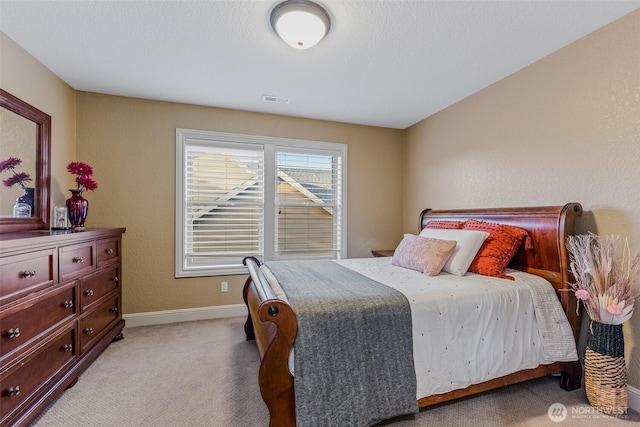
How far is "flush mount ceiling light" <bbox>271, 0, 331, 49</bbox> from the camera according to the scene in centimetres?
171

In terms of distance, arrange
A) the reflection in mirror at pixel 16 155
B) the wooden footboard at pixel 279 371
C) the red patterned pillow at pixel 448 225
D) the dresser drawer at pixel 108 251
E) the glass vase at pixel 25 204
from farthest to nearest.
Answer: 1. the red patterned pillow at pixel 448 225
2. the dresser drawer at pixel 108 251
3. the glass vase at pixel 25 204
4. the reflection in mirror at pixel 16 155
5. the wooden footboard at pixel 279 371

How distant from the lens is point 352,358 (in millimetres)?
1480

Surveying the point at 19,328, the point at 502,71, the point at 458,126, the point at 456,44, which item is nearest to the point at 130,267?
the point at 19,328

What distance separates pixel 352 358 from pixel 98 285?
226cm

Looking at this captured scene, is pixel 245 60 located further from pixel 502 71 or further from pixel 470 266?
pixel 470 266

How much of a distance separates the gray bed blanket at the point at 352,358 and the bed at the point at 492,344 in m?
0.05

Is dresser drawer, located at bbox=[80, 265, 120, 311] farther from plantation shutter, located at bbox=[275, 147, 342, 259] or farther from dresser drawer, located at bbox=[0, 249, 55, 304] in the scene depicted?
plantation shutter, located at bbox=[275, 147, 342, 259]

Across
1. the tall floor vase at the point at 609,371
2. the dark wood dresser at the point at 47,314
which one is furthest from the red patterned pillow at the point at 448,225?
the dark wood dresser at the point at 47,314

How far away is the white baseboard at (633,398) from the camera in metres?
1.78

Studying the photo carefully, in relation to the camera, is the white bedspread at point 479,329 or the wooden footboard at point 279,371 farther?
the white bedspread at point 479,329

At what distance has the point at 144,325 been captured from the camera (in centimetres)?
311

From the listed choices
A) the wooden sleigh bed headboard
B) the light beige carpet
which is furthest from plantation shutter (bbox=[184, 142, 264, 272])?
the wooden sleigh bed headboard

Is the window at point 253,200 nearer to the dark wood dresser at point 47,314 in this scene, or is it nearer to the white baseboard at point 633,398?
the dark wood dresser at point 47,314

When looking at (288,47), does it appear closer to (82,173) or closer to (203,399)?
(82,173)
